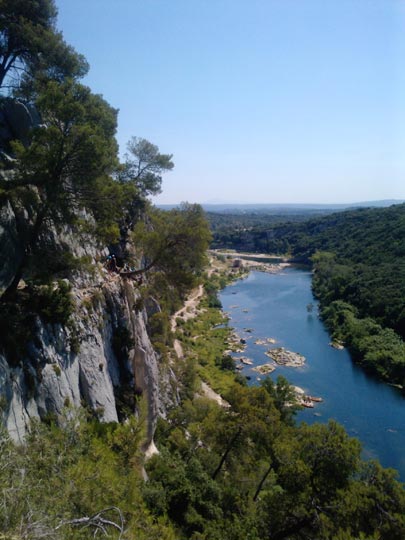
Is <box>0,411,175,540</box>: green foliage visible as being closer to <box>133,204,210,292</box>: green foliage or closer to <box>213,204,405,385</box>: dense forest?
<box>133,204,210,292</box>: green foliage

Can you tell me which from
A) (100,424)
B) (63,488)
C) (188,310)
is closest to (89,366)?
(100,424)

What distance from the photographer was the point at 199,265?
54.7 ft

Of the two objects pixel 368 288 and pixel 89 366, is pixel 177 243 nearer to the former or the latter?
pixel 89 366

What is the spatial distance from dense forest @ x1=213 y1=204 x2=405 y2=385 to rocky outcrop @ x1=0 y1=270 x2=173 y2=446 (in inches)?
1140

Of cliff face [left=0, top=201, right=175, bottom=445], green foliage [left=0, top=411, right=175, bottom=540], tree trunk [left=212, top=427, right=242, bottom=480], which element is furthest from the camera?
tree trunk [left=212, top=427, right=242, bottom=480]

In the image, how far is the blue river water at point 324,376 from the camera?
28000mm

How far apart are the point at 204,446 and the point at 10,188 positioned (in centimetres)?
1588

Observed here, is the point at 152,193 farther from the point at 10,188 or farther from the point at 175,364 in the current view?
the point at 10,188

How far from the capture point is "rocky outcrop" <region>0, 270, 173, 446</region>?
32.1 ft

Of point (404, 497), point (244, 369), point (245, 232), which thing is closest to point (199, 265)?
point (404, 497)

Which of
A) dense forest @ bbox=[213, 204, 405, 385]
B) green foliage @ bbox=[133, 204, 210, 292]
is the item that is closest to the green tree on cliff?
green foliage @ bbox=[133, 204, 210, 292]

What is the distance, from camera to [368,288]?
177 feet

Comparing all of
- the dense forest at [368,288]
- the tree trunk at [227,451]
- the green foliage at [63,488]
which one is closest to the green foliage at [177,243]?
the tree trunk at [227,451]

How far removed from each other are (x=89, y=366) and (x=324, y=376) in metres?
30.3
